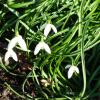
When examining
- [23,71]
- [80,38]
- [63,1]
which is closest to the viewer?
[80,38]

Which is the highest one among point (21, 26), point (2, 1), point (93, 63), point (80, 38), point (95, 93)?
point (2, 1)

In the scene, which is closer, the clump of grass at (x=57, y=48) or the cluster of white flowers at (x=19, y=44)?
the cluster of white flowers at (x=19, y=44)

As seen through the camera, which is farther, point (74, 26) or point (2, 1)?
point (2, 1)

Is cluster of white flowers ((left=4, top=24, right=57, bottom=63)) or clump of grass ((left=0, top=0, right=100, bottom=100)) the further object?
clump of grass ((left=0, top=0, right=100, bottom=100))

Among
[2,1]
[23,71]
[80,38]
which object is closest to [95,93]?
[80,38]

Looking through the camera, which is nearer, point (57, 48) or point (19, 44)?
point (19, 44)

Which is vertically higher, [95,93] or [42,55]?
[42,55]

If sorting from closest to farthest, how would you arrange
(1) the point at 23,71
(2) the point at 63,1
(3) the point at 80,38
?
(3) the point at 80,38 < (2) the point at 63,1 < (1) the point at 23,71

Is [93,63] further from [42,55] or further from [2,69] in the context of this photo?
[2,69]
